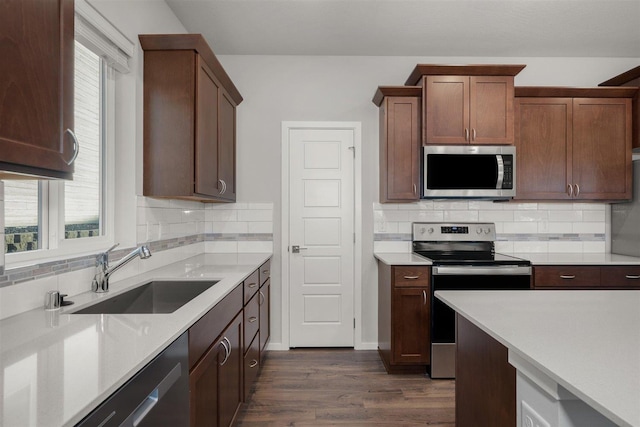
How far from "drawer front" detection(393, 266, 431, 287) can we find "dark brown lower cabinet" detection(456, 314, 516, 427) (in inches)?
45.1

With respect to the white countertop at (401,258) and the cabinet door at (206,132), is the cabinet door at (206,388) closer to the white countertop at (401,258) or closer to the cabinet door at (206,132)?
the cabinet door at (206,132)

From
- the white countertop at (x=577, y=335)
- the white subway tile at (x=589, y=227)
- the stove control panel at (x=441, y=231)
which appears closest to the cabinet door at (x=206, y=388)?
the white countertop at (x=577, y=335)

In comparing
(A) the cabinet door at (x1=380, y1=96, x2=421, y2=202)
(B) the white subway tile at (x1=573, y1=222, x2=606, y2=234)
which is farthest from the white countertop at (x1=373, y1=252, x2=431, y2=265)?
(B) the white subway tile at (x1=573, y1=222, x2=606, y2=234)

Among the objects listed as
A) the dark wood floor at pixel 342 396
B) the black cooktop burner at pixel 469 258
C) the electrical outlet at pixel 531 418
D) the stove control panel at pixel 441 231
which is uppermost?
the stove control panel at pixel 441 231

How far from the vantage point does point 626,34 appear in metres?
3.02

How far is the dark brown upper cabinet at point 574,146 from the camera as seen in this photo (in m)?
3.11

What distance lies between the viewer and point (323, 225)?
3408 millimetres

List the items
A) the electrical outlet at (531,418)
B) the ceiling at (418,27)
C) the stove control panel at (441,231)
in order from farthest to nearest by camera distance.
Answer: the stove control panel at (441,231), the ceiling at (418,27), the electrical outlet at (531,418)

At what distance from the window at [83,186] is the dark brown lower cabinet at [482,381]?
71.6 inches

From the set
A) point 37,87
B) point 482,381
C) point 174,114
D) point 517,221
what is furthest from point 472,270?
point 37,87

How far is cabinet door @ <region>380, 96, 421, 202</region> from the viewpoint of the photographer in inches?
120

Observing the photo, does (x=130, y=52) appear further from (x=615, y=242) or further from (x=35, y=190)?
(x=615, y=242)

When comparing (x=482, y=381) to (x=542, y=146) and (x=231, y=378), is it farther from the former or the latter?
(x=542, y=146)

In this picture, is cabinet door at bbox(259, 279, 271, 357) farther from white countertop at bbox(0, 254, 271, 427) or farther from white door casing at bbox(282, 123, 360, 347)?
white countertop at bbox(0, 254, 271, 427)
